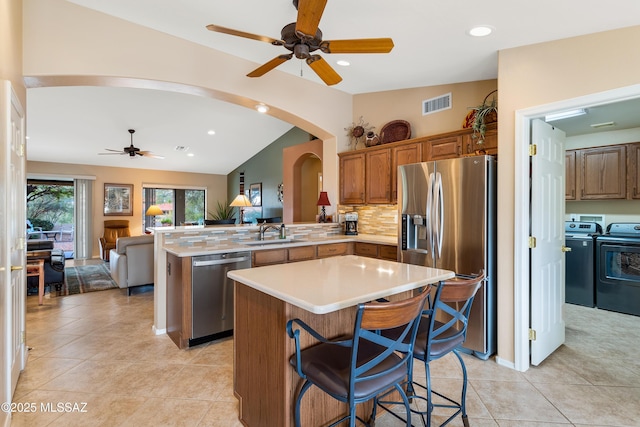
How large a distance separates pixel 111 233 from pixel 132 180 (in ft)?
5.39

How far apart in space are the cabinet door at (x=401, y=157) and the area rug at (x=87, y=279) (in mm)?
4817

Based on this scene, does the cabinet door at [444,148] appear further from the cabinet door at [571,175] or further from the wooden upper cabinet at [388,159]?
the cabinet door at [571,175]

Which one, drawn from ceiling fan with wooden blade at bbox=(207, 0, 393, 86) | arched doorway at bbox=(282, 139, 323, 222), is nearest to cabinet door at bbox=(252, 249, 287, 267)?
ceiling fan with wooden blade at bbox=(207, 0, 393, 86)

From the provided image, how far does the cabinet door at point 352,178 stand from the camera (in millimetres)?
4555

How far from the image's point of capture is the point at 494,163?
2.89 m

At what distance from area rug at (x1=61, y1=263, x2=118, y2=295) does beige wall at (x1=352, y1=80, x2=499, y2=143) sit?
4617 mm

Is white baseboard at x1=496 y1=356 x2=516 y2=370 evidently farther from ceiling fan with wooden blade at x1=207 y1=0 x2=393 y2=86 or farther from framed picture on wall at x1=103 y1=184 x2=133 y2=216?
framed picture on wall at x1=103 y1=184 x2=133 y2=216

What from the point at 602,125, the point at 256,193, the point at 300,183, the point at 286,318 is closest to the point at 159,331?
the point at 286,318

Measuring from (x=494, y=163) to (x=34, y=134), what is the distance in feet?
26.6

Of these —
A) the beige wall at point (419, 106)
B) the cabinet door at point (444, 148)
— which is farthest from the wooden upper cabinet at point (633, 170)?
the cabinet door at point (444, 148)

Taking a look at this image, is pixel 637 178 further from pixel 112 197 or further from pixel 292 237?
pixel 112 197

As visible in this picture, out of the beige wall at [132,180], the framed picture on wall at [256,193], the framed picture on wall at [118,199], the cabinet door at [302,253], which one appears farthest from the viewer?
the framed picture on wall at [256,193]

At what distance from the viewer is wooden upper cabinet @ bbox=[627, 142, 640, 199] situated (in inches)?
161

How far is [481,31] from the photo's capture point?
2.59 m
